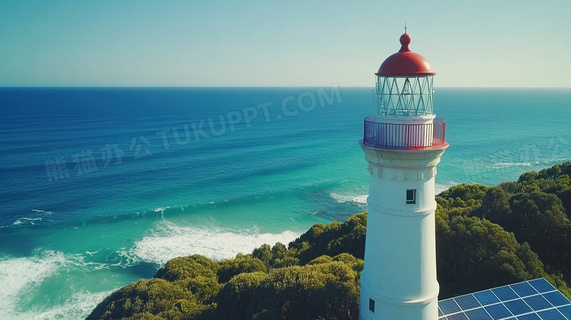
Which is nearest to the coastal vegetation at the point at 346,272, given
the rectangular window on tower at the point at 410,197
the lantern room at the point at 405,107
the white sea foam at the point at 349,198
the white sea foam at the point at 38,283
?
the rectangular window on tower at the point at 410,197

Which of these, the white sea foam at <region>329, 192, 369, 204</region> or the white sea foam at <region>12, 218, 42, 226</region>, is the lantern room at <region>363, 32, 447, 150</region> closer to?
the white sea foam at <region>329, 192, 369, 204</region>

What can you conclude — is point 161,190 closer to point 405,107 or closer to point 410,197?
point 405,107

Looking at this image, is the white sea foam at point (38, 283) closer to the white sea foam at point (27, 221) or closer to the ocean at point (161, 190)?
the ocean at point (161, 190)

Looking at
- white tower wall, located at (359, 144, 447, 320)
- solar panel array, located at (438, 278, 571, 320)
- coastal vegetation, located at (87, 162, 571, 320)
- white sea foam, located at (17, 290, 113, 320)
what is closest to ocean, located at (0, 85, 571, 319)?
white sea foam, located at (17, 290, 113, 320)

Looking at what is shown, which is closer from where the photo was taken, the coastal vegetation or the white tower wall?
the white tower wall

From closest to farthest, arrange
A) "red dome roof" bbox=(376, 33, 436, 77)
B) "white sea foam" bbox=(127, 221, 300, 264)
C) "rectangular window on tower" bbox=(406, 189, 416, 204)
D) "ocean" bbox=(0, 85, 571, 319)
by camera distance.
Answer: "red dome roof" bbox=(376, 33, 436, 77) < "rectangular window on tower" bbox=(406, 189, 416, 204) < "ocean" bbox=(0, 85, 571, 319) < "white sea foam" bbox=(127, 221, 300, 264)
